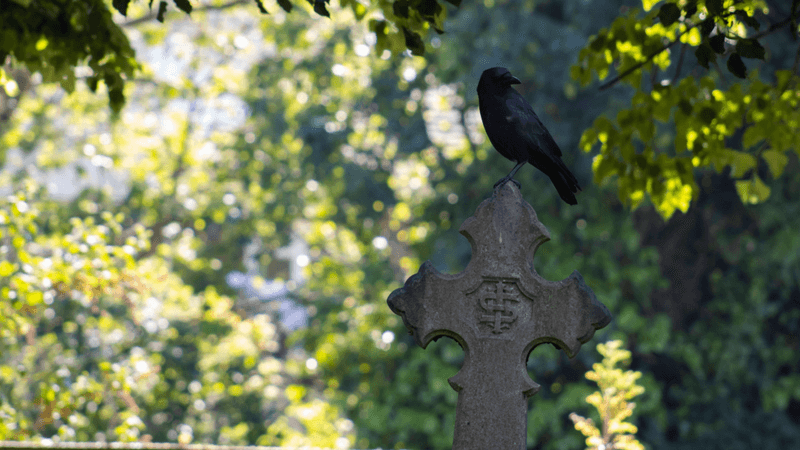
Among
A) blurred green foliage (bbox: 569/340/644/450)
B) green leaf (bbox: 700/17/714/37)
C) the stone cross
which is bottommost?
blurred green foliage (bbox: 569/340/644/450)

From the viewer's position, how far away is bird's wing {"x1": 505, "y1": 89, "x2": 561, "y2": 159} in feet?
8.87

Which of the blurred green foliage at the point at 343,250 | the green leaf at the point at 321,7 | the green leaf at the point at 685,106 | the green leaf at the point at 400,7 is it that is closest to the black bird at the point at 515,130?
the green leaf at the point at 400,7

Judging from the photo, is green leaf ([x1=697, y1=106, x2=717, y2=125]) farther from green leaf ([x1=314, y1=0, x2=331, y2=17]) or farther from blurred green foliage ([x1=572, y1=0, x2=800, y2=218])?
green leaf ([x1=314, y1=0, x2=331, y2=17])

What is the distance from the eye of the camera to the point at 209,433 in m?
8.91

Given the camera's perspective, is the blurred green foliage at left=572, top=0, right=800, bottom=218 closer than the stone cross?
No

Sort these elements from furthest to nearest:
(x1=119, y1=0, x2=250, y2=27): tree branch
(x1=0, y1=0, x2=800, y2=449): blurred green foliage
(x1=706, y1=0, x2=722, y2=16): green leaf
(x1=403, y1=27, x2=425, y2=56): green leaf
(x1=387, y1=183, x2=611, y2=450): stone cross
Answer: (x1=119, y1=0, x2=250, y2=27): tree branch, (x1=0, y1=0, x2=800, y2=449): blurred green foliage, (x1=403, y1=27, x2=425, y2=56): green leaf, (x1=706, y1=0, x2=722, y2=16): green leaf, (x1=387, y1=183, x2=611, y2=450): stone cross

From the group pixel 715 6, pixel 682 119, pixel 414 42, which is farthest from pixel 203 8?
pixel 715 6

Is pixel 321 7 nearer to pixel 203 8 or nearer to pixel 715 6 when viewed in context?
pixel 715 6

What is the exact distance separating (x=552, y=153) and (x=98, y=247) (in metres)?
3.69

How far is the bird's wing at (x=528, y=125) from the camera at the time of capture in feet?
8.87

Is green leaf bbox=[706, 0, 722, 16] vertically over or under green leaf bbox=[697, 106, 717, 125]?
over

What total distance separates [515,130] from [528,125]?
0.05 metres

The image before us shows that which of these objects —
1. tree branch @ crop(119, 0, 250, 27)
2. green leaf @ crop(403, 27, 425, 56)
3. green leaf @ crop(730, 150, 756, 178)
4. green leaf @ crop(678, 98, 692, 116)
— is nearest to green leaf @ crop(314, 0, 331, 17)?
green leaf @ crop(403, 27, 425, 56)

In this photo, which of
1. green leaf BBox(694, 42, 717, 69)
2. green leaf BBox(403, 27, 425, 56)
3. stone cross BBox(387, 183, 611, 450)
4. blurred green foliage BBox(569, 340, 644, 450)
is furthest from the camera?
blurred green foliage BBox(569, 340, 644, 450)
